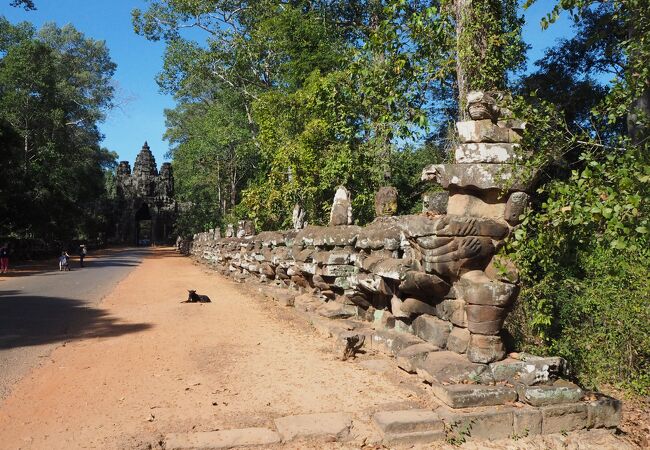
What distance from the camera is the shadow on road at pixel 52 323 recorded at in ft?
22.3

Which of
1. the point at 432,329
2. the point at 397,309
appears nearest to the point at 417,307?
the point at 432,329

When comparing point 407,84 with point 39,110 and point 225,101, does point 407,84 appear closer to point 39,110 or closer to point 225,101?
point 225,101

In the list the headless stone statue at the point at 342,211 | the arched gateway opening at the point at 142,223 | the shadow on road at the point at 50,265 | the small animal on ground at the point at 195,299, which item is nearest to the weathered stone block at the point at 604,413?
the headless stone statue at the point at 342,211

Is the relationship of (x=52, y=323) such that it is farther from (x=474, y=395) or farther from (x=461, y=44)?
(x=461, y=44)

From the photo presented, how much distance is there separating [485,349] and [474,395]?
456 millimetres

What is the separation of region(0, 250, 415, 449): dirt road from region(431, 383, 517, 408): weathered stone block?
38 cm

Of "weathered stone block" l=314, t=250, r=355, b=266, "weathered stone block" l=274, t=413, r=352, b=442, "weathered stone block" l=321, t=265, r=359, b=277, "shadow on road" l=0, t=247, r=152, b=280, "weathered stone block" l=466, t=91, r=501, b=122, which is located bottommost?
"weathered stone block" l=274, t=413, r=352, b=442

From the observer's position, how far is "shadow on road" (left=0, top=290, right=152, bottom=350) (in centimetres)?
681

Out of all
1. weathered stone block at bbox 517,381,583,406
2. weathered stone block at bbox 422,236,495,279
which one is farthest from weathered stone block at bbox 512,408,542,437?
weathered stone block at bbox 422,236,495,279

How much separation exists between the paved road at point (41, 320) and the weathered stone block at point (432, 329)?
12.7 ft

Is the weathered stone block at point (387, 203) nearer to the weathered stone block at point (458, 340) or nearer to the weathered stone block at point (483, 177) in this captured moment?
the weathered stone block at point (483, 177)

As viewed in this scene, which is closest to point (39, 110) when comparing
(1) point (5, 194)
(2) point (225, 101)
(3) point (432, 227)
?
(1) point (5, 194)

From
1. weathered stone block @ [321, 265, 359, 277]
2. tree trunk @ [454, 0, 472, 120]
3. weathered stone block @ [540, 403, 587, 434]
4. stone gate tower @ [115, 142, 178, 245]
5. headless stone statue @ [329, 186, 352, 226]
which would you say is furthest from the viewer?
stone gate tower @ [115, 142, 178, 245]

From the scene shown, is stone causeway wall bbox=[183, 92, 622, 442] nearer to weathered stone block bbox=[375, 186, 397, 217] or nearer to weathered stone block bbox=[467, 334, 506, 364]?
weathered stone block bbox=[467, 334, 506, 364]
